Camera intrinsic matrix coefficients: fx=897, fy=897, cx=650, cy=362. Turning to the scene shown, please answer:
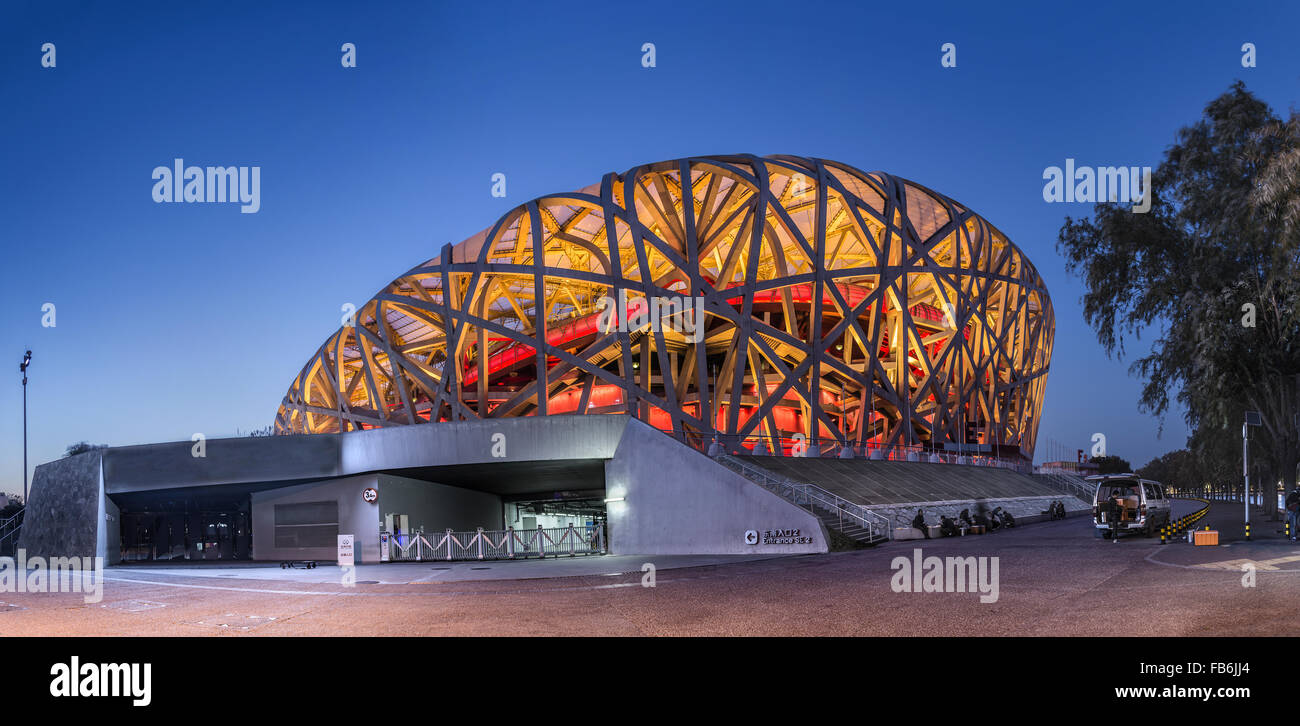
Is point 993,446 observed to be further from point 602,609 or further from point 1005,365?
point 602,609

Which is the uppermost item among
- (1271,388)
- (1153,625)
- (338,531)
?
(1271,388)

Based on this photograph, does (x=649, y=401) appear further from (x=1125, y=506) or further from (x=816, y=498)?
(x=1125, y=506)

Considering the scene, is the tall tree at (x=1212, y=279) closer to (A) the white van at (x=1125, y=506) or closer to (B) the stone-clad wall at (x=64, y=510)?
(A) the white van at (x=1125, y=506)

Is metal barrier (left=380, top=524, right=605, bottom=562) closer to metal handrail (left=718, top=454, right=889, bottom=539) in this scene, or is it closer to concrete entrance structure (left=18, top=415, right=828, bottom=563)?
concrete entrance structure (left=18, top=415, right=828, bottom=563)

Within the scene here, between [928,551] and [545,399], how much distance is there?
2036 centimetres

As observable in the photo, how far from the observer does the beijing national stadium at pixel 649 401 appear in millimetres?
28797

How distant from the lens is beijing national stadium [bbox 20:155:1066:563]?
2880 cm

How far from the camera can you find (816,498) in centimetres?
2852

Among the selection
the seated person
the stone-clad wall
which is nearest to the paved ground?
the seated person

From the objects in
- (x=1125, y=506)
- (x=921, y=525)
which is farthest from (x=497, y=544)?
(x=1125, y=506)

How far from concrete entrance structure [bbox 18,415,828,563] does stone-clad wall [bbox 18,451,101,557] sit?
66 mm

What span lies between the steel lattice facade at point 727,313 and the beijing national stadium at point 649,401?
0.17 m

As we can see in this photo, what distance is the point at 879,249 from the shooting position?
4688cm
